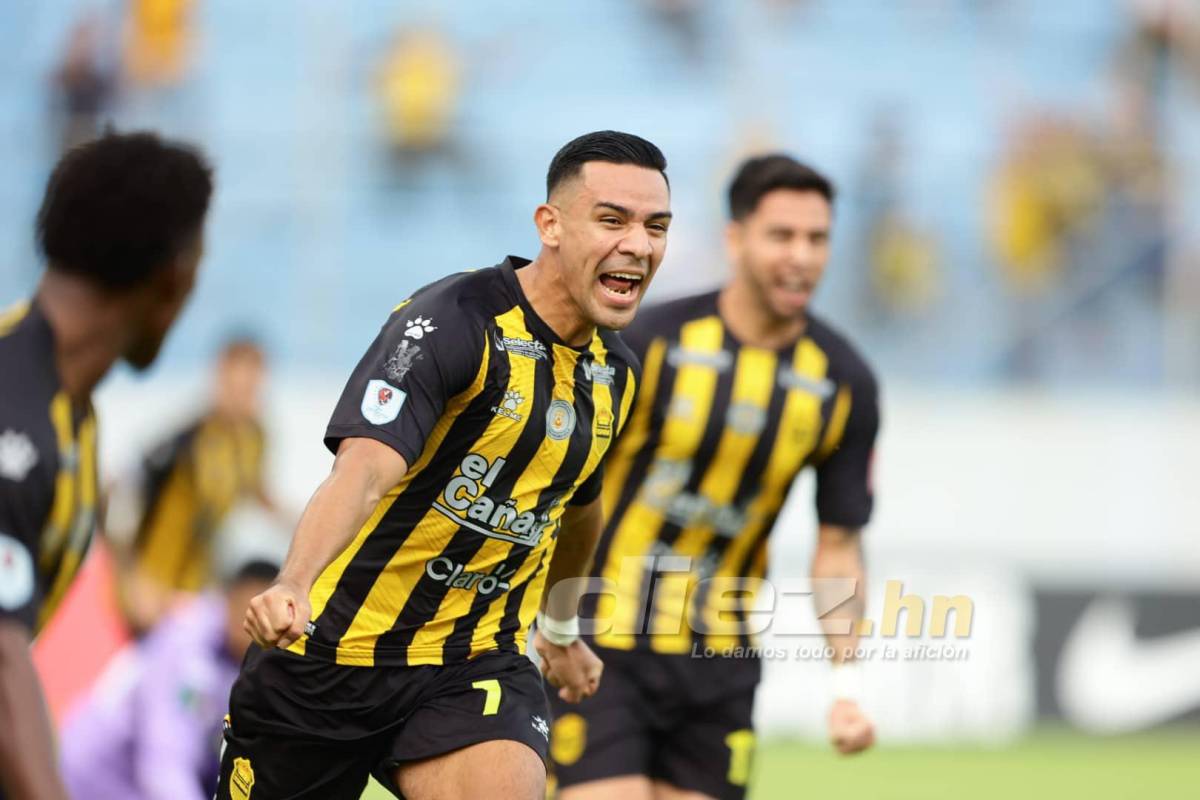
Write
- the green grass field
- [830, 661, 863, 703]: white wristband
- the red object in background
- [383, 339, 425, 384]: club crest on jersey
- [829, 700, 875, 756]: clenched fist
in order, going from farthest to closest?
1. the green grass field
2. the red object in background
3. [830, 661, 863, 703]: white wristband
4. [829, 700, 875, 756]: clenched fist
5. [383, 339, 425, 384]: club crest on jersey

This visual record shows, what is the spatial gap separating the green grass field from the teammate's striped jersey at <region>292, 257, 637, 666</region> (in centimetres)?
657

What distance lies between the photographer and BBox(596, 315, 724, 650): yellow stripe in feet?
21.4

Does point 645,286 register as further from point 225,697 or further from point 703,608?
point 225,697

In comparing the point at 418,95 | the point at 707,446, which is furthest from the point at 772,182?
the point at 418,95

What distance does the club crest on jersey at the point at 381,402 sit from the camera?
4.43 meters

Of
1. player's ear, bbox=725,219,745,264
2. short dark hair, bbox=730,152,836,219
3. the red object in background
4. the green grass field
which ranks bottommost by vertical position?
the green grass field

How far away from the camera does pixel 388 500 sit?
482 cm

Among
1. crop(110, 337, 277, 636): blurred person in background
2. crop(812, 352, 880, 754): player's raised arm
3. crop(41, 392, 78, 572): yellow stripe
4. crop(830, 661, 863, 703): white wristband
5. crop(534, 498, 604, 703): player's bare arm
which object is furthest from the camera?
crop(110, 337, 277, 636): blurred person in background

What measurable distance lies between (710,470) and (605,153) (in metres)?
1.99

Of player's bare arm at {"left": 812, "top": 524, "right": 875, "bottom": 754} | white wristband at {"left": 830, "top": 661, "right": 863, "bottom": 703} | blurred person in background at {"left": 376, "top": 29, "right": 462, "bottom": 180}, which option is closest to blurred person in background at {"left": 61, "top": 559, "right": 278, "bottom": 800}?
player's bare arm at {"left": 812, "top": 524, "right": 875, "bottom": 754}

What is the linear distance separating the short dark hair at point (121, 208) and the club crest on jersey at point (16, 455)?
425 mm

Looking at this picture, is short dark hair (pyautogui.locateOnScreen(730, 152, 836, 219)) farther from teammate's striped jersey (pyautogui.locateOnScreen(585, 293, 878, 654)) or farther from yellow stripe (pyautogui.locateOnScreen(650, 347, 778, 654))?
yellow stripe (pyautogui.locateOnScreen(650, 347, 778, 654))

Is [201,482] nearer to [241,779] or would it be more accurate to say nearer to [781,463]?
[781,463]

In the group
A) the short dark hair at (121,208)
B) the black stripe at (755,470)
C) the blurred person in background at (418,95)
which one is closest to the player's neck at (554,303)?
the short dark hair at (121,208)
